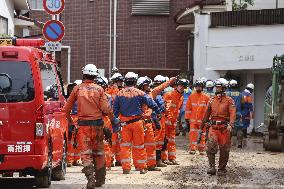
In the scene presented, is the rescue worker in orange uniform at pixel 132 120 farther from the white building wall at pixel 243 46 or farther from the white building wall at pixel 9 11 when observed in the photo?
the white building wall at pixel 243 46

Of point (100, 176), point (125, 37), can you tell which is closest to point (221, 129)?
point (100, 176)

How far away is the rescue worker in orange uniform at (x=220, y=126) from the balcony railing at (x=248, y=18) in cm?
1554

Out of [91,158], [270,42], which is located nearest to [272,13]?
[270,42]

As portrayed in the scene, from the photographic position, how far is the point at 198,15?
33.7m

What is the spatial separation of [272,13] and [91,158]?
796 inches

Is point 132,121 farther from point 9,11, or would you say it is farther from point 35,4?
point 35,4

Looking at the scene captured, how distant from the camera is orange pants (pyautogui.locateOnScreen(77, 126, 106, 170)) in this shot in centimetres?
1277

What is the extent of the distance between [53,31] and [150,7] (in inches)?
932

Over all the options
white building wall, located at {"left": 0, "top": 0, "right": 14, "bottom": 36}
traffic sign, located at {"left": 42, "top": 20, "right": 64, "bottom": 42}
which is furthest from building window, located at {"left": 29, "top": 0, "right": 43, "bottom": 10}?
traffic sign, located at {"left": 42, "top": 20, "right": 64, "bottom": 42}

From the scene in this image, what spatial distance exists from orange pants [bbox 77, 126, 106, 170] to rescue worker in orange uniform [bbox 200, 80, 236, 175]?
3783 mm

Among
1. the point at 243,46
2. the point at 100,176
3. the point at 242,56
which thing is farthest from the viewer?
the point at 243,46

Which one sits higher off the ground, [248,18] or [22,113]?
[248,18]

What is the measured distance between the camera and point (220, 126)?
16.5m

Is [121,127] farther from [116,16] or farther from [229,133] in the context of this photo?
[116,16]
